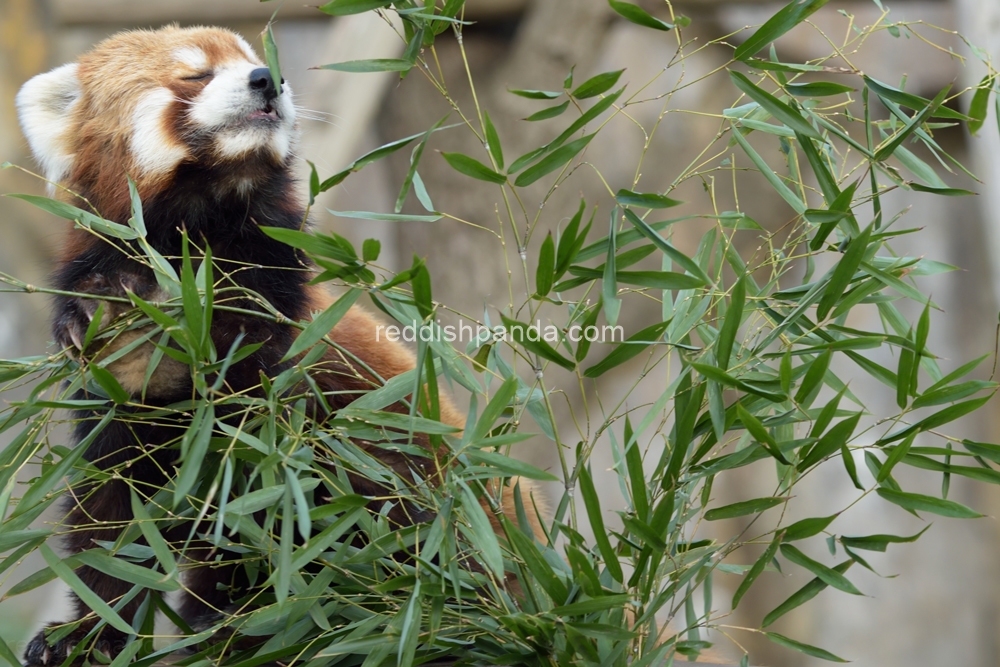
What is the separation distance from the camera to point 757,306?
3.84ft

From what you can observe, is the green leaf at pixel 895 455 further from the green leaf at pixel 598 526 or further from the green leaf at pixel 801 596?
the green leaf at pixel 598 526

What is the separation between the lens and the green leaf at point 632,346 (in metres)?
1.10

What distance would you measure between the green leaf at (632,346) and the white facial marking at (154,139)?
37.8 inches

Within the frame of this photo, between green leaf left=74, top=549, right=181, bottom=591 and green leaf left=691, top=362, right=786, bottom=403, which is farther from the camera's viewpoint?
green leaf left=74, top=549, right=181, bottom=591

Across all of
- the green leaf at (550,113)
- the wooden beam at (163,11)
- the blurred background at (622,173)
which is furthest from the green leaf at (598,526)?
the wooden beam at (163,11)

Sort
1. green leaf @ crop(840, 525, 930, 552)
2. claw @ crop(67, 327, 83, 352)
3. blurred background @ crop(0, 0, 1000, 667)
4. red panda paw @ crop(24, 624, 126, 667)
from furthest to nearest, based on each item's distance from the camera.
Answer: blurred background @ crop(0, 0, 1000, 667) → red panda paw @ crop(24, 624, 126, 667) → claw @ crop(67, 327, 83, 352) → green leaf @ crop(840, 525, 930, 552)

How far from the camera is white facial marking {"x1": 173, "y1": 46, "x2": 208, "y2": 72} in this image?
1.77 m

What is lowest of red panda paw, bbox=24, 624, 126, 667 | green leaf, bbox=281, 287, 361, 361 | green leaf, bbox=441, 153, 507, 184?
red panda paw, bbox=24, 624, 126, 667

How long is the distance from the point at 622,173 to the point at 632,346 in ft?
11.7

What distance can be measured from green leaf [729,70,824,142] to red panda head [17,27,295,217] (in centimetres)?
93

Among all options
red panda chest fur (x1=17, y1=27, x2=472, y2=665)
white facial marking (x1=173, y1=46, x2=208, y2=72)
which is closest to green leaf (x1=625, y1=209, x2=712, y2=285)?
red panda chest fur (x1=17, y1=27, x2=472, y2=665)

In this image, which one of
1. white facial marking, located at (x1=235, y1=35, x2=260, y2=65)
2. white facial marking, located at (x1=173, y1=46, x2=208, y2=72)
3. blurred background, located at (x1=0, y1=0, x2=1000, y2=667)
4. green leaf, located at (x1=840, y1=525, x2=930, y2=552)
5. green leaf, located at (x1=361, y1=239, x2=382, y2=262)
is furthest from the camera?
blurred background, located at (x1=0, y1=0, x2=1000, y2=667)

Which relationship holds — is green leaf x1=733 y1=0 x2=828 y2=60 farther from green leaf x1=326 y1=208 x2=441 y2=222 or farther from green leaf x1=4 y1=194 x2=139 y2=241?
green leaf x1=4 y1=194 x2=139 y2=241

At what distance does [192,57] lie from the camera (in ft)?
5.87
